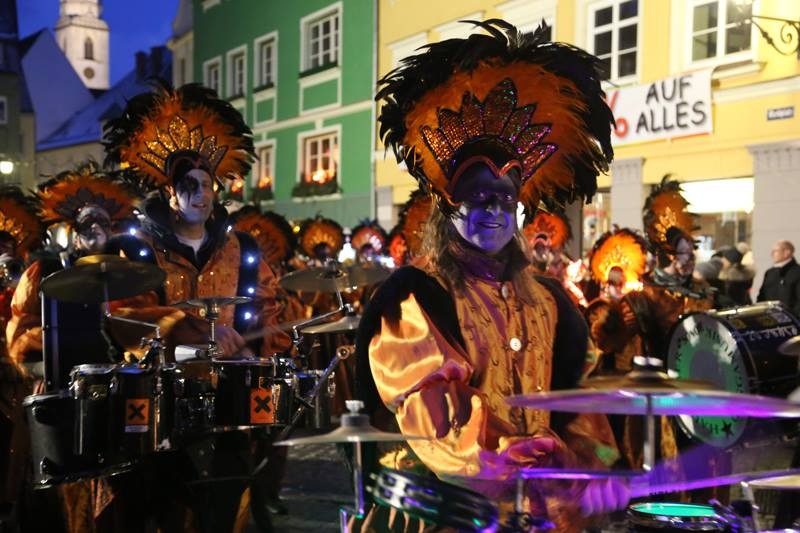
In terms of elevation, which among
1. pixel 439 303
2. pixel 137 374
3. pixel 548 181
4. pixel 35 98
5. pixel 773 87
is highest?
pixel 35 98

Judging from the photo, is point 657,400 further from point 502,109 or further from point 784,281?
point 784,281

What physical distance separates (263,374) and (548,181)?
1.81 metres

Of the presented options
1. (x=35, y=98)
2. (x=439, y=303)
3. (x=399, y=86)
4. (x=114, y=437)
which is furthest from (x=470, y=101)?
(x=35, y=98)

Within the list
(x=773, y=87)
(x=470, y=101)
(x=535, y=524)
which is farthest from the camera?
(x=773, y=87)

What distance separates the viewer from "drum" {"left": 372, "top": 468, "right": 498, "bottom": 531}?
7.42 feet

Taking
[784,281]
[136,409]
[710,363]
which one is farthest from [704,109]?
[136,409]

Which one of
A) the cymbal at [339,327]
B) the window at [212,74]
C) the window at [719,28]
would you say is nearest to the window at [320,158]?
the window at [212,74]

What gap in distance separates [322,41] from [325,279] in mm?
16087

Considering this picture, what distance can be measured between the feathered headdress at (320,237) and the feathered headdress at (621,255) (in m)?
5.39

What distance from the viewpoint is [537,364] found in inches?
128

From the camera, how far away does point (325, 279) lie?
800 centimetres

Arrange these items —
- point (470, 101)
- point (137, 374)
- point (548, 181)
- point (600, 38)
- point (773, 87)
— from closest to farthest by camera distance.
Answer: point (470, 101) < point (548, 181) < point (137, 374) < point (773, 87) < point (600, 38)

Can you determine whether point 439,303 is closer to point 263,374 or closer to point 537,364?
point 537,364

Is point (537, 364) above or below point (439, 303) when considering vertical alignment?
below
